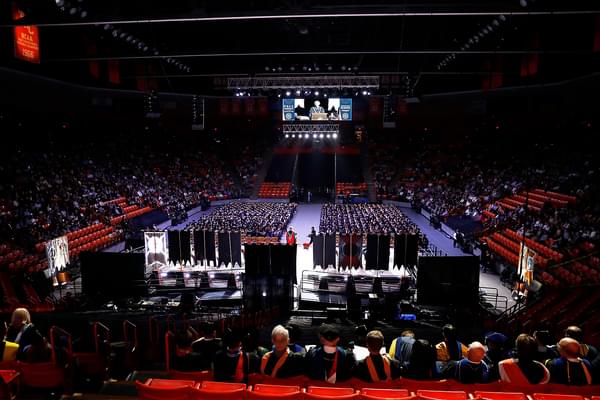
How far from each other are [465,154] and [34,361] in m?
31.9

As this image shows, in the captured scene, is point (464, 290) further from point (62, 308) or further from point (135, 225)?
point (135, 225)

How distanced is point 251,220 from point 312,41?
9791mm

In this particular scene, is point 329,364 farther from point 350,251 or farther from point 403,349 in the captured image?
point 350,251

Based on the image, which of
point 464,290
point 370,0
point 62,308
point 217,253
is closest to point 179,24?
point 370,0

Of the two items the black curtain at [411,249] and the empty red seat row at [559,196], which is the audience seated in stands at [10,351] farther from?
the empty red seat row at [559,196]

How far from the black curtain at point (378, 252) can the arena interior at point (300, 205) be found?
0.07 m

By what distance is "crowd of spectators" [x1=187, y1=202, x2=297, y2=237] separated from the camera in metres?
18.1

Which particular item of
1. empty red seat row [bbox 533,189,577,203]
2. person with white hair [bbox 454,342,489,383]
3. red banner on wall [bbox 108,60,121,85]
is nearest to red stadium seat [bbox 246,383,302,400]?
person with white hair [bbox 454,342,489,383]

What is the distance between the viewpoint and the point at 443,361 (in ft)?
16.8

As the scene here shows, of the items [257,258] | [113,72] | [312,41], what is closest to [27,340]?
[257,258]

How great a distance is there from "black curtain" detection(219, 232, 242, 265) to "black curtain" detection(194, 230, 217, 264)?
30 centimetres

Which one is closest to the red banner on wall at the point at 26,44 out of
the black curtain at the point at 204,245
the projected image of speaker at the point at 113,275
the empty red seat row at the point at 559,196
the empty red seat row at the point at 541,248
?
the projected image of speaker at the point at 113,275

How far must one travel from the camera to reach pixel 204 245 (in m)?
14.7

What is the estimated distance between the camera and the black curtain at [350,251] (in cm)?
1423
